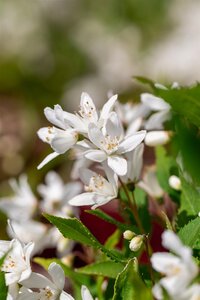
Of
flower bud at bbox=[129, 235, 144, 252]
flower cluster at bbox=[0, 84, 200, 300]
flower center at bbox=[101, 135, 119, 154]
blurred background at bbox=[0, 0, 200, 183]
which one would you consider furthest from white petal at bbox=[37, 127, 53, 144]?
blurred background at bbox=[0, 0, 200, 183]

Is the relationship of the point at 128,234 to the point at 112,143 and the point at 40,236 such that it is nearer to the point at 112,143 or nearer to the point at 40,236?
the point at 112,143

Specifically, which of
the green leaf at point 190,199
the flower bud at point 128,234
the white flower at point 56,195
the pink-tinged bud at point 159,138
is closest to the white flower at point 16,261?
the flower bud at point 128,234

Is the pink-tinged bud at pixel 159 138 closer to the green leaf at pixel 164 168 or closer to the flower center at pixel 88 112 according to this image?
the green leaf at pixel 164 168

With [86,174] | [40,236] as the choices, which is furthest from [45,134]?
[40,236]

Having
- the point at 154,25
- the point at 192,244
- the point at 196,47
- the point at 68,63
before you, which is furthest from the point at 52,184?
the point at 154,25

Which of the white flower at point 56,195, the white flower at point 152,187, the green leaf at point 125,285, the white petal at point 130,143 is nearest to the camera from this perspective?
the green leaf at point 125,285

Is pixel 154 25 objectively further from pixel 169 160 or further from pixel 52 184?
pixel 169 160

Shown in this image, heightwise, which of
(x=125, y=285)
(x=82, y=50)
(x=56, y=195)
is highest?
(x=82, y=50)
